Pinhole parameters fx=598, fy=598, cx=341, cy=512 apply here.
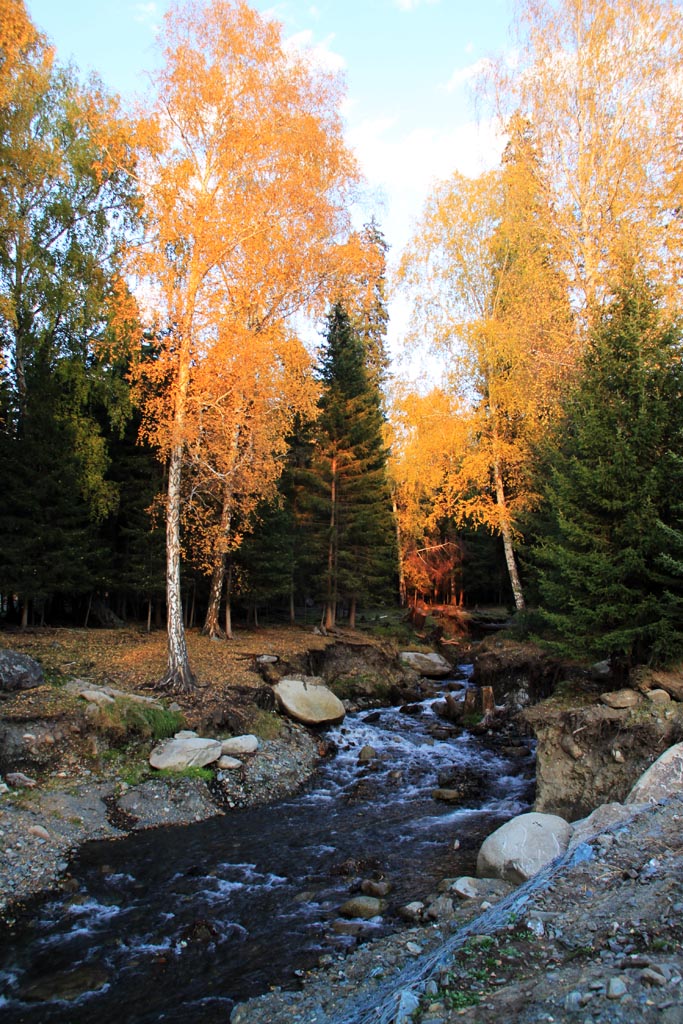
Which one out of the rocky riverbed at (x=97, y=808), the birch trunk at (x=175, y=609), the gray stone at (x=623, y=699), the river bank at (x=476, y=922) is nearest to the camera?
the river bank at (x=476, y=922)

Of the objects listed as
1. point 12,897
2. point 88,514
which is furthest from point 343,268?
point 12,897

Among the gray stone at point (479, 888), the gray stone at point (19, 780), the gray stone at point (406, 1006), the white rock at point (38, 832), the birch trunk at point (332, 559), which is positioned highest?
the birch trunk at point (332, 559)

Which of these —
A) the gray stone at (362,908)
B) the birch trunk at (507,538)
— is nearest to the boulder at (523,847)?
the gray stone at (362,908)

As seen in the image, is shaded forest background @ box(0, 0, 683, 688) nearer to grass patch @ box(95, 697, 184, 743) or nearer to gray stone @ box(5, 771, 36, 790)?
grass patch @ box(95, 697, 184, 743)

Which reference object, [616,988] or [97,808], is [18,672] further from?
[616,988]

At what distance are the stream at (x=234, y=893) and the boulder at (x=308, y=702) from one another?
2.18 meters

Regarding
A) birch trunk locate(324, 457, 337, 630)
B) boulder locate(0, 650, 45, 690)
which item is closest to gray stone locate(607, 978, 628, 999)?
boulder locate(0, 650, 45, 690)

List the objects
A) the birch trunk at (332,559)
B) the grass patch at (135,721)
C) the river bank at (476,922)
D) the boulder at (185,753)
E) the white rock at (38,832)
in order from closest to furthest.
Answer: the river bank at (476,922) < the white rock at (38,832) < the boulder at (185,753) < the grass patch at (135,721) < the birch trunk at (332,559)

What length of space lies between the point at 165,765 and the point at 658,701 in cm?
846

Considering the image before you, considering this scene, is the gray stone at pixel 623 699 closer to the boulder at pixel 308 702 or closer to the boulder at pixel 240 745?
the boulder at pixel 240 745

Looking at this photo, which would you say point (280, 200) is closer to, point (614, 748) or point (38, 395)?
point (38, 395)

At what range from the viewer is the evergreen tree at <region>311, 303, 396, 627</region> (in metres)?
23.9

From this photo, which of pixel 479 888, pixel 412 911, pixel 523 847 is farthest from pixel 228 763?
pixel 523 847

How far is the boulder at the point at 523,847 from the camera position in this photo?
7.27m
